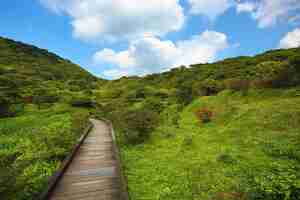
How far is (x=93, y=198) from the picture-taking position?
331 cm

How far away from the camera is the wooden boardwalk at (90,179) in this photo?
3422 mm

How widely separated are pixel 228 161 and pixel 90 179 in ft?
13.5

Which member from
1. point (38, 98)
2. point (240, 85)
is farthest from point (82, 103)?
point (240, 85)

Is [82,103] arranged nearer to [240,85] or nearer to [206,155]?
[240,85]

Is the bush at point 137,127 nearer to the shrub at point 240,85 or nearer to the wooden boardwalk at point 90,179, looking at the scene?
the wooden boardwalk at point 90,179

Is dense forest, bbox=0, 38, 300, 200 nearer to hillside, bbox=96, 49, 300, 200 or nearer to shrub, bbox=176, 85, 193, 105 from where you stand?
hillside, bbox=96, 49, 300, 200

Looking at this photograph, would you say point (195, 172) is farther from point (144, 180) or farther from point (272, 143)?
point (272, 143)

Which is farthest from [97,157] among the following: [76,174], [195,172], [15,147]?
[15,147]

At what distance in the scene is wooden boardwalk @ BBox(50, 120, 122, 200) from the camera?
342cm

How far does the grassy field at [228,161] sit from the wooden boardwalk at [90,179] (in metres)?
0.52

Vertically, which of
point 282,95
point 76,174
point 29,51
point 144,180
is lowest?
point 144,180

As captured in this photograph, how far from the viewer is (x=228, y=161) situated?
16.8 feet

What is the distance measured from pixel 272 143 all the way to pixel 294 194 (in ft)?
10.3

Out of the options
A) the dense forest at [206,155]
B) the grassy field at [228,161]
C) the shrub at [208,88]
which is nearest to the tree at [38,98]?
the dense forest at [206,155]
